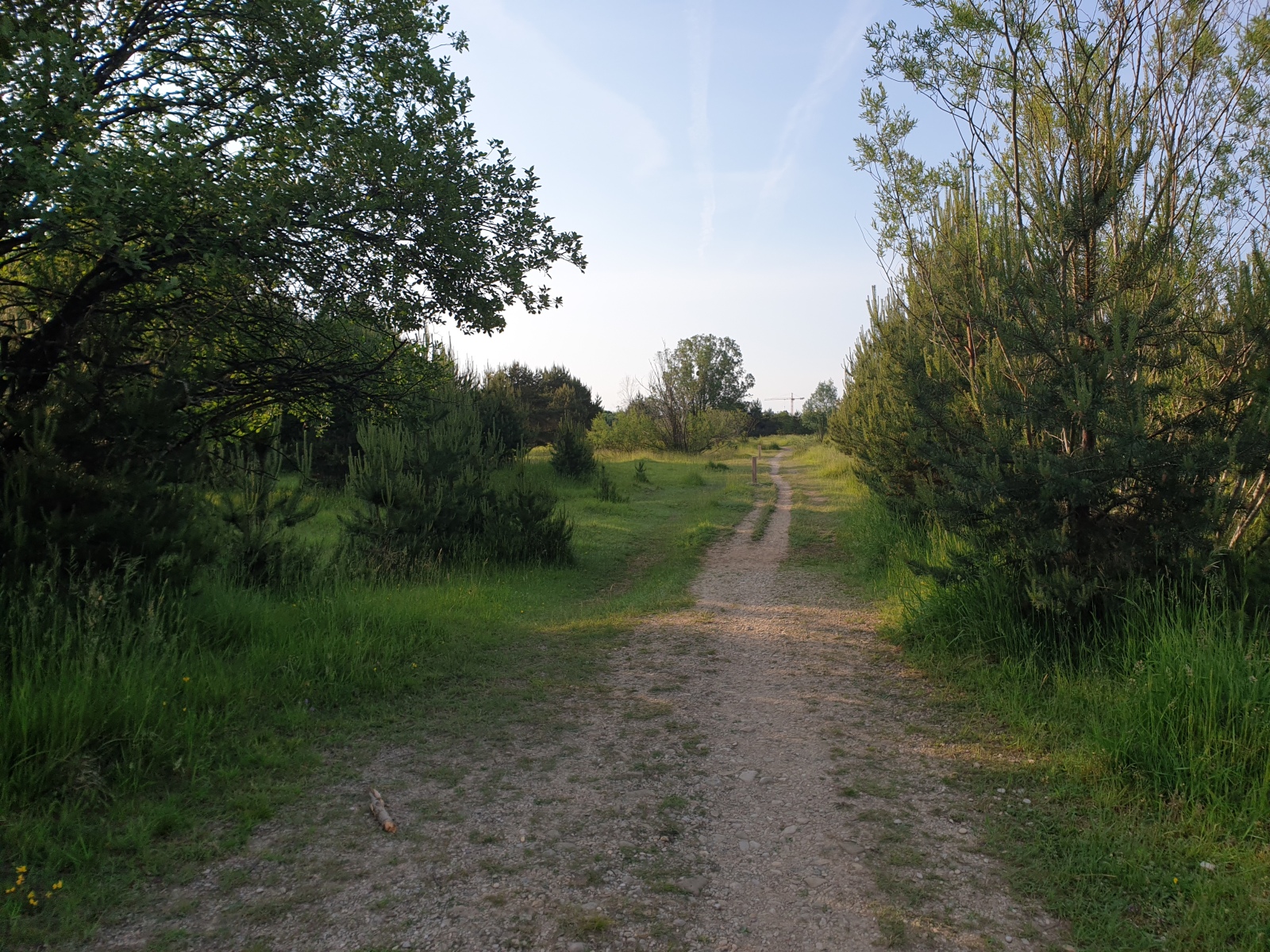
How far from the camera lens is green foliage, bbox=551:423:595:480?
80.1 feet

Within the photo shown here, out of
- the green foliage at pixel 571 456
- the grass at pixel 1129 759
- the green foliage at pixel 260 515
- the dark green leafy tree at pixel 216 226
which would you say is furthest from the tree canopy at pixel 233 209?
the green foliage at pixel 571 456

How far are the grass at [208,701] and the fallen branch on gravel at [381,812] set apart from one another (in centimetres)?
41

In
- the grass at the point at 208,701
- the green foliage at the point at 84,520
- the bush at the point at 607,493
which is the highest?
the green foliage at the point at 84,520

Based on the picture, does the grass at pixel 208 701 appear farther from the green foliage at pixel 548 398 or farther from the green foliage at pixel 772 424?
the green foliage at pixel 772 424

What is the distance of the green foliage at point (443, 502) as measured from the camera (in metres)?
9.92

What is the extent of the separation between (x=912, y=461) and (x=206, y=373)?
969cm

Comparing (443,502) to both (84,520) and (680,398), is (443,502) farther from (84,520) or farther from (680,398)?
(680,398)

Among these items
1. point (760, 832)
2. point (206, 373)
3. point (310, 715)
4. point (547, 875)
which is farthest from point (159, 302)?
point (760, 832)

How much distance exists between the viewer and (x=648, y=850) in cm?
346

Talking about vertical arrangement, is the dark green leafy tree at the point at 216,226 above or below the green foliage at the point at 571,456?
above

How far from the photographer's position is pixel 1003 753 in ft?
14.6

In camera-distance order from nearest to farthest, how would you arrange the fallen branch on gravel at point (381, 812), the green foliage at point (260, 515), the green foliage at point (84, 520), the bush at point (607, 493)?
1. the fallen branch on gravel at point (381, 812)
2. the green foliage at point (84, 520)
3. the green foliage at point (260, 515)
4. the bush at point (607, 493)

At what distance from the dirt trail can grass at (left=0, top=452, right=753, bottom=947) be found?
310 mm

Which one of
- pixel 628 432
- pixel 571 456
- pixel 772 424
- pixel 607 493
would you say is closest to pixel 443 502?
pixel 607 493
